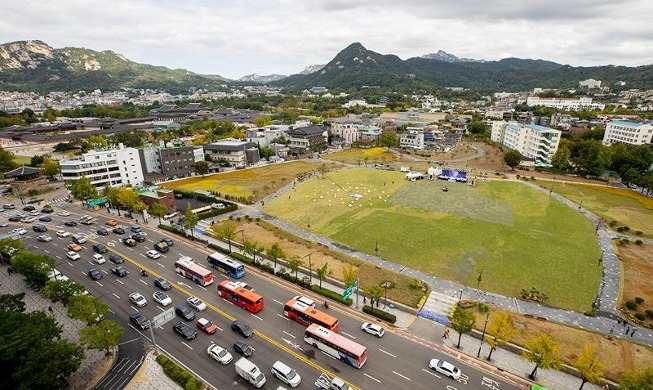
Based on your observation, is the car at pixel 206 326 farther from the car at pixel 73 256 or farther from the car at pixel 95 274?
the car at pixel 73 256

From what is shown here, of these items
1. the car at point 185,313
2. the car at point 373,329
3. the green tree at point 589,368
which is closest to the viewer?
the green tree at point 589,368

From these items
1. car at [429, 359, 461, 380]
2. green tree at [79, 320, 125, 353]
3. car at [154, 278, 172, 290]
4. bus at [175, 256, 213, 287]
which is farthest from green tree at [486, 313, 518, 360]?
car at [154, 278, 172, 290]

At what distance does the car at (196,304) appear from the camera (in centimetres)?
4344

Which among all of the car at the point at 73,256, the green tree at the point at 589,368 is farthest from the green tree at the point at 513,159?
the car at the point at 73,256

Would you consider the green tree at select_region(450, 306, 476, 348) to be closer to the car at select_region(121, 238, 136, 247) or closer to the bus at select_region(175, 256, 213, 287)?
the bus at select_region(175, 256, 213, 287)

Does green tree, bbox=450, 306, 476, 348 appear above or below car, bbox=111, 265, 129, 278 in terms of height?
above

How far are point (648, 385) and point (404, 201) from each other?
61127mm

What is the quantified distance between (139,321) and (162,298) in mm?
4852

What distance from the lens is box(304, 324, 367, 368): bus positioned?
112 feet

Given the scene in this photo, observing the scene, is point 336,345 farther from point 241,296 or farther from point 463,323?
point 241,296

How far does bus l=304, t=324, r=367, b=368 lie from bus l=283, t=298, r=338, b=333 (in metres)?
1.33

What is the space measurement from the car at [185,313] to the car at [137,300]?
552 cm

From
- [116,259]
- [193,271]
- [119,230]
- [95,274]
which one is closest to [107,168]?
[119,230]

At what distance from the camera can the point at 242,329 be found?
38.8m
